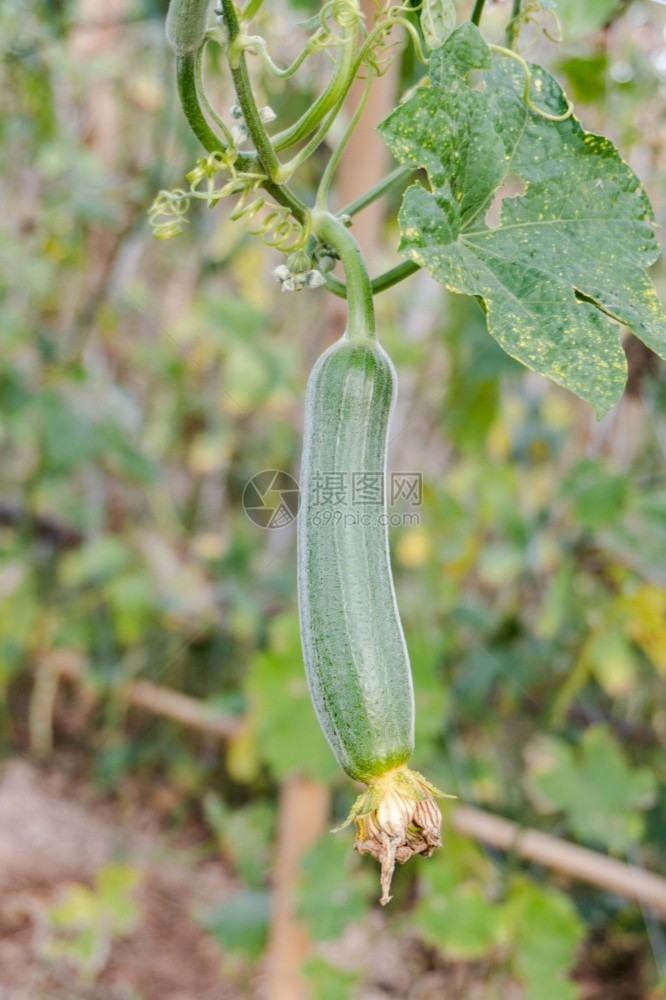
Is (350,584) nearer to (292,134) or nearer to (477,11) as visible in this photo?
(292,134)

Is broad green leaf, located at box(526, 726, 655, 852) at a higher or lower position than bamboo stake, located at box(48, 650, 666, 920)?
higher

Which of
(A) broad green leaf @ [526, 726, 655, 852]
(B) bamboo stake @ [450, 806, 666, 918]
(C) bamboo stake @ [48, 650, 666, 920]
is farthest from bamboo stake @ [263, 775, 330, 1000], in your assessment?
(A) broad green leaf @ [526, 726, 655, 852]

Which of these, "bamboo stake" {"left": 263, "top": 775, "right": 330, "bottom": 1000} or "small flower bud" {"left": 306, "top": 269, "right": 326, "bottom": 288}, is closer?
"small flower bud" {"left": 306, "top": 269, "right": 326, "bottom": 288}

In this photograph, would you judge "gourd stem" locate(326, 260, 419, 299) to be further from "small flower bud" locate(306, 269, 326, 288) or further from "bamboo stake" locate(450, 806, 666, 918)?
"bamboo stake" locate(450, 806, 666, 918)

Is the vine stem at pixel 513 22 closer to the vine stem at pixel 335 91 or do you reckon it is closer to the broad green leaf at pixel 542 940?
the vine stem at pixel 335 91

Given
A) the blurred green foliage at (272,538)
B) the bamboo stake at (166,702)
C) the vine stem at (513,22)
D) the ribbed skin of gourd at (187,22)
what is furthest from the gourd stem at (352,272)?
the bamboo stake at (166,702)

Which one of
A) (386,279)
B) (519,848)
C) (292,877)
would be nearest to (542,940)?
(519,848)

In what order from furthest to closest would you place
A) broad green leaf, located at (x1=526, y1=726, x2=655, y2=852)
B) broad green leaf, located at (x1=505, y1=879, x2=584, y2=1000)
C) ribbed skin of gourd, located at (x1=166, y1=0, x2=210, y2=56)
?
broad green leaf, located at (x1=526, y1=726, x2=655, y2=852) < broad green leaf, located at (x1=505, y1=879, x2=584, y2=1000) < ribbed skin of gourd, located at (x1=166, y1=0, x2=210, y2=56)
